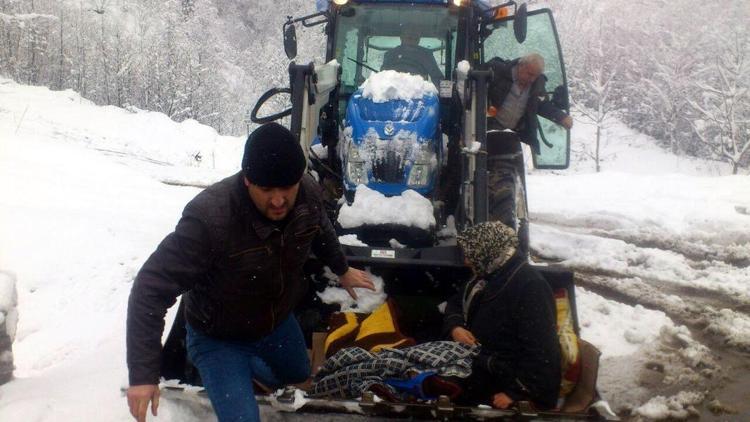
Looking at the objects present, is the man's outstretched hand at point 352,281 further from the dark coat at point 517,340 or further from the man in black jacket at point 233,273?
the dark coat at point 517,340

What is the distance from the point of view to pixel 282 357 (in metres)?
2.62

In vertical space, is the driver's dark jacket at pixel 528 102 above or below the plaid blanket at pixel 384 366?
above

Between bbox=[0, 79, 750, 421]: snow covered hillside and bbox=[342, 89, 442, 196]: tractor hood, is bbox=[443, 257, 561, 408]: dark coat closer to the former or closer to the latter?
bbox=[0, 79, 750, 421]: snow covered hillside

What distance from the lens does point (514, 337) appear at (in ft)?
8.50

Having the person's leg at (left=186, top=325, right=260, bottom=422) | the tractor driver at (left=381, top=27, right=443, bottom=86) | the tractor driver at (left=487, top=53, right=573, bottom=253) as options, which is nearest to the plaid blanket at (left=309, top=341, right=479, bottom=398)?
the person's leg at (left=186, top=325, right=260, bottom=422)

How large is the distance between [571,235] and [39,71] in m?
20.5

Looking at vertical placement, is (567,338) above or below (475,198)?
below

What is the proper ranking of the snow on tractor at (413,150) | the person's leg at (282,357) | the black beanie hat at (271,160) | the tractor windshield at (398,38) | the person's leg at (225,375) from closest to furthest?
the black beanie hat at (271,160) < the person's leg at (225,375) < the person's leg at (282,357) < the snow on tractor at (413,150) < the tractor windshield at (398,38)

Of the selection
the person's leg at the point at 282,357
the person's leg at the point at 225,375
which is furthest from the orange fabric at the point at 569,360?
the person's leg at the point at 225,375

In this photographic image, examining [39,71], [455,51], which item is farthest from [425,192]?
[39,71]

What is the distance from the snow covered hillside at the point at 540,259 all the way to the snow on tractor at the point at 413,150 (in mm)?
888

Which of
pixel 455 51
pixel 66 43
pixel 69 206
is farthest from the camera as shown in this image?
pixel 66 43

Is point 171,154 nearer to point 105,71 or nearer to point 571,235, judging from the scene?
point 105,71

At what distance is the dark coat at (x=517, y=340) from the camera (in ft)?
8.07
